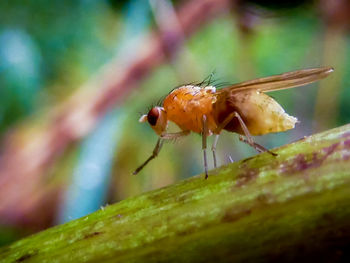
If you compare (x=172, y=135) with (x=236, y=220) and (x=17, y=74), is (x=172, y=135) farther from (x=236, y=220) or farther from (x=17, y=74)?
(x=17, y=74)

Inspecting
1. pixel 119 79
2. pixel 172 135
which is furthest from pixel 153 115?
pixel 119 79

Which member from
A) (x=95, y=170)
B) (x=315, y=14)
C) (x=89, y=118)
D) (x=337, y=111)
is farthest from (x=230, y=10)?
(x=95, y=170)

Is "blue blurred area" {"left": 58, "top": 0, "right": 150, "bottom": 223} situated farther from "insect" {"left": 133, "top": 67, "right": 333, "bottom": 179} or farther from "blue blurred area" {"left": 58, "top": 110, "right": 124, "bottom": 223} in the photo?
"insect" {"left": 133, "top": 67, "right": 333, "bottom": 179}

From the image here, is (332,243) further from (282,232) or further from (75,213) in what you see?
(75,213)

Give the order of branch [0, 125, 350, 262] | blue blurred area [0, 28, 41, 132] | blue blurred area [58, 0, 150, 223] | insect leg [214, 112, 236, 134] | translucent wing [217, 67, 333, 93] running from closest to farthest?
branch [0, 125, 350, 262]
translucent wing [217, 67, 333, 93]
insect leg [214, 112, 236, 134]
blue blurred area [58, 0, 150, 223]
blue blurred area [0, 28, 41, 132]

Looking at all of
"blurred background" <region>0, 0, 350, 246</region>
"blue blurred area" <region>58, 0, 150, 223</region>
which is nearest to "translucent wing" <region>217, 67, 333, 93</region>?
"blurred background" <region>0, 0, 350, 246</region>
